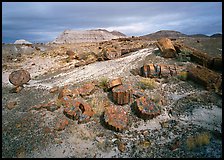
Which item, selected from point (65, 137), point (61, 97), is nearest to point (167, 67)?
point (61, 97)

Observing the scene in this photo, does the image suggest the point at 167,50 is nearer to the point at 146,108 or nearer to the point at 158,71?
the point at 158,71

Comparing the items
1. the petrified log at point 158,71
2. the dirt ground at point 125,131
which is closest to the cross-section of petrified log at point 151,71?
the petrified log at point 158,71

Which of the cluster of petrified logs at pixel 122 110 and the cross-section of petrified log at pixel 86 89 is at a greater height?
the cross-section of petrified log at pixel 86 89

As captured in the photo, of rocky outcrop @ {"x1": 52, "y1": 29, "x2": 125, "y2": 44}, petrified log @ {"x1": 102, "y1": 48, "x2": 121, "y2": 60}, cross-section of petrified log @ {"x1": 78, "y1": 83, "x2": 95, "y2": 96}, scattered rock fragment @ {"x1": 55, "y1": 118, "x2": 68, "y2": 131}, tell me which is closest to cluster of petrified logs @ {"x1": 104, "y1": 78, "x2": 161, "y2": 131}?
cross-section of petrified log @ {"x1": 78, "y1": 83, "x2": 95, "y2": 96}

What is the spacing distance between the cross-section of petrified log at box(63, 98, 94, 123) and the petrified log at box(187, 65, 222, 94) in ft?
15.3

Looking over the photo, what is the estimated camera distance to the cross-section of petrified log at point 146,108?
774cm

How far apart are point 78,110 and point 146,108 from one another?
2477 mm

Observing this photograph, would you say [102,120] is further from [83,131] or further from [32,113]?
[32,113]

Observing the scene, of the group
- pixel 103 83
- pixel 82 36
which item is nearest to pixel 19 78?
pixel 103 83

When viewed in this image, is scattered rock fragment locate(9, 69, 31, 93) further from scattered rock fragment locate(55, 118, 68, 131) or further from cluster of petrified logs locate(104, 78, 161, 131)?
cluster of petrified logs locate(104, 78, 161, 131)

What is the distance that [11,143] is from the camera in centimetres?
699

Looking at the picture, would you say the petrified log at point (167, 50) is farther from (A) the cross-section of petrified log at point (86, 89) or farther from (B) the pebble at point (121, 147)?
(B) the pebble at point (121, 147)

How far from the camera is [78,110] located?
8.16m

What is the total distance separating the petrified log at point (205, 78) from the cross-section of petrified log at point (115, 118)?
3.59m
